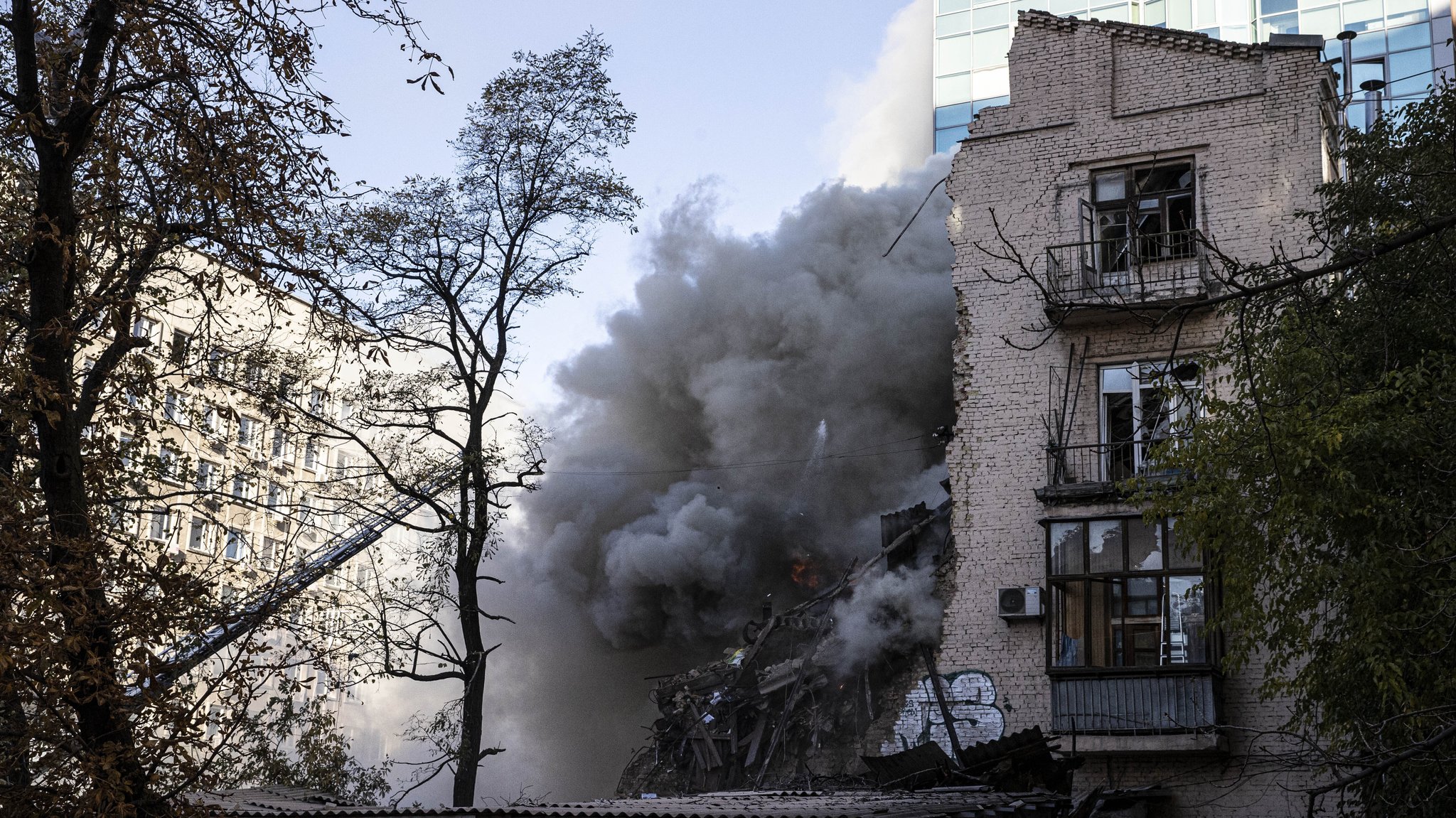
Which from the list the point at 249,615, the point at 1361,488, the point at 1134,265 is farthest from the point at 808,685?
the point at 249,615

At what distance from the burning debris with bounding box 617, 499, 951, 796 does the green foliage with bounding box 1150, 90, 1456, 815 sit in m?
7.13

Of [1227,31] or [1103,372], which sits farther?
[1227,31]

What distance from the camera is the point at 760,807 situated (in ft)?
46.6

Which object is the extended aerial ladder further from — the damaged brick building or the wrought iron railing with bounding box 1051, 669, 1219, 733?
the wrought iron railing with bounding box 1051, 669, 1219, 733

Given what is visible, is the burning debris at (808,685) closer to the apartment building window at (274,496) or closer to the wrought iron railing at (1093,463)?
the wrought iron railing at (1093,463)

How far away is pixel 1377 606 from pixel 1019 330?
875 cm

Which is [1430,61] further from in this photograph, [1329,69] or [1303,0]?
[1329,69]

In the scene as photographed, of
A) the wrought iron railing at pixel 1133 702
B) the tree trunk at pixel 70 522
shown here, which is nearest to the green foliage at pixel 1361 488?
the wrought iron railing at pixel 1133 702

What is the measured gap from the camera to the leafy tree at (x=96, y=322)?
289 inches

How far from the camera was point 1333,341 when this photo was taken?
46.1 ft

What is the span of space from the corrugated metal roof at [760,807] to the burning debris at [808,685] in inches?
173

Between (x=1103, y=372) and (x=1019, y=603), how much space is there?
12.5ft

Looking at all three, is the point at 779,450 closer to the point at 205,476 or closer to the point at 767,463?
the point at 767,463

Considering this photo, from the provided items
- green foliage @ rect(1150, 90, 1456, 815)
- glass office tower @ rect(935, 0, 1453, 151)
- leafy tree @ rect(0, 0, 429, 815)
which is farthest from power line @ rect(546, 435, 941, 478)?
leafy tree @ rect(0, 0, 429, 815)
